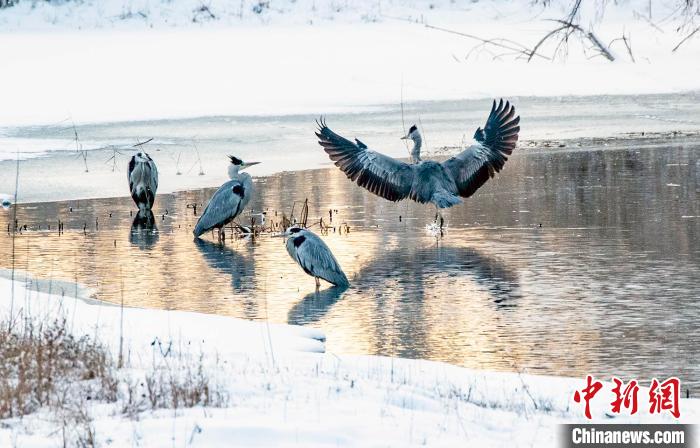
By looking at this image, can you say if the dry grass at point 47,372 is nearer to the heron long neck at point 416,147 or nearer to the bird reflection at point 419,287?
the bird reflection at point 419,287

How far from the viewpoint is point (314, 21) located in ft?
112

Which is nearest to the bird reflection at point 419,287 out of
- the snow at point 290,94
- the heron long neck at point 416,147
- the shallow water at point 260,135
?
the snow at point 290,94

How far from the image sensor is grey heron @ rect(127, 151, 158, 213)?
1407 cm

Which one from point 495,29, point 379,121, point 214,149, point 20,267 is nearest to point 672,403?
point 20,267

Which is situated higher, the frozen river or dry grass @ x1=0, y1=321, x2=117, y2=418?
the frozen river

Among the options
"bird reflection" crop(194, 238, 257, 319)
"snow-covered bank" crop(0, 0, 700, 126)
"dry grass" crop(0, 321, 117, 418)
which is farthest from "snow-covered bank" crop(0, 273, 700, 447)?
"snow-covered bank" crop(0, 0, 700, 126)

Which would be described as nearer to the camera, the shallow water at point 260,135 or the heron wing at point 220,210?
the heron wing at point 220,210

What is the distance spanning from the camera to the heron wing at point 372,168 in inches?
523

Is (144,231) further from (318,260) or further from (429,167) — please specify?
(318,260)

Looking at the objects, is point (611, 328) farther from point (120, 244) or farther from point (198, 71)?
point (198, 71)

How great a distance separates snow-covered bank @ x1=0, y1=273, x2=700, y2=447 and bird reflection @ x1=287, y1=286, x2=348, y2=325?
0.82 m

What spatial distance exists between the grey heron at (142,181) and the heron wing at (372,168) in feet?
6.37

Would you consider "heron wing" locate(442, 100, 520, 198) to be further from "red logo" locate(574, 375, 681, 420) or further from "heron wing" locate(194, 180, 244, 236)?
"red logo" locate(574, 375, 681, 420)

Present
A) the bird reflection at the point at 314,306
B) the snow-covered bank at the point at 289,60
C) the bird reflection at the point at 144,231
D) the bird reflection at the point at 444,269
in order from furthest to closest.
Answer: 1. the snow-covered bank at the point at 289,60
2. the bird reflection at the point at 144,231
3. the bird reflection at the point at 444,269
4. the bird reflection at the point at 314,306
